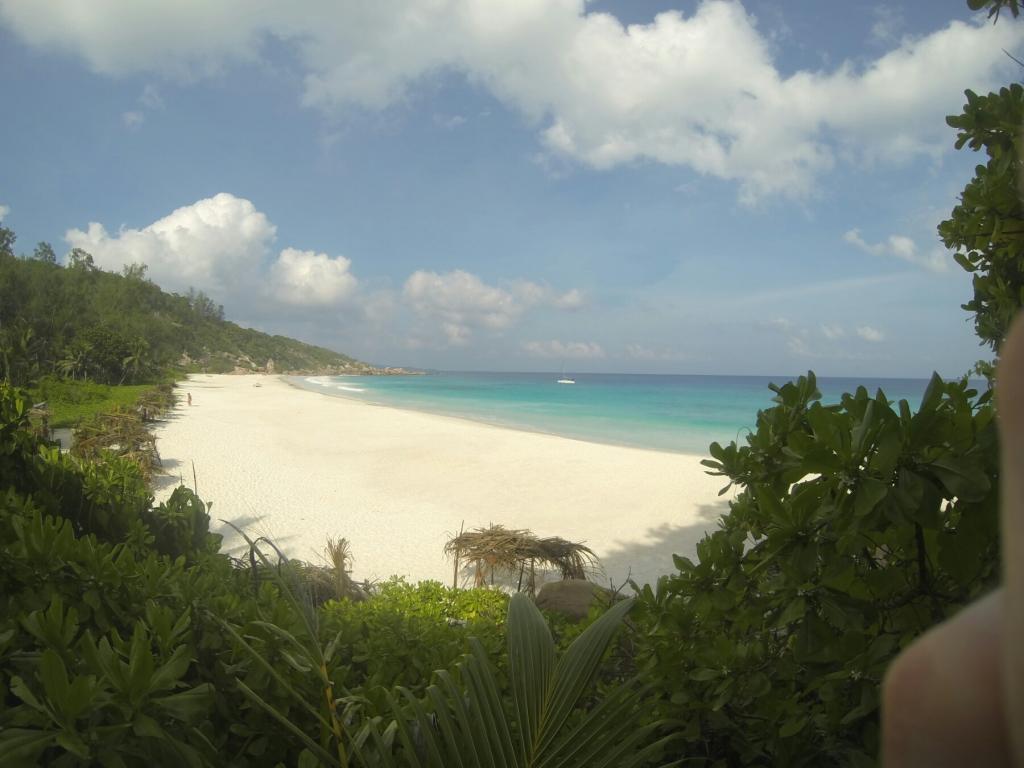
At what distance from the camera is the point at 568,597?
5.27 meters

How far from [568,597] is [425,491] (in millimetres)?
9055

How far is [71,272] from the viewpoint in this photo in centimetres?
4266

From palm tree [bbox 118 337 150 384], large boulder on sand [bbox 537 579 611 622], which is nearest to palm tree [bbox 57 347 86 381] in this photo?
palm tree [bbox 118 337 150 384]

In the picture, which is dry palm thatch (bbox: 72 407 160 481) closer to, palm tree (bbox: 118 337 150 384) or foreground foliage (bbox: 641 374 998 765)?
foreground foliage (bbox: 641 374 998 765)

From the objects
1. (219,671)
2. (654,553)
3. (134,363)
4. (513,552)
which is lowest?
→ (654,553)

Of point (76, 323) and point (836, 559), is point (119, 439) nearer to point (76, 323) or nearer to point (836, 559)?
point (836, 559)

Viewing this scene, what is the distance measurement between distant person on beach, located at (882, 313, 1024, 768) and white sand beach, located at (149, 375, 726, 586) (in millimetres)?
7164

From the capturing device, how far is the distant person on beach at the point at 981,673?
323mm

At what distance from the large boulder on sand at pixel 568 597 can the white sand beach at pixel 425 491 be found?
Answer: 3031 mm

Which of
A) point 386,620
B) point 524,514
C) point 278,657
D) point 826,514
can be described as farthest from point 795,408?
point 524,514

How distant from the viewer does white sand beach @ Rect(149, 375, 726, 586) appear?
993cm

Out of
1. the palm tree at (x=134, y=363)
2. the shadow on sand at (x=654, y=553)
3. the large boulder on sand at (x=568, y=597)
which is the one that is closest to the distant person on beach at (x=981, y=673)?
the large boulder on sand at (x=568, y=597)

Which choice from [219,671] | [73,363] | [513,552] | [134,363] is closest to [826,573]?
[219,671]

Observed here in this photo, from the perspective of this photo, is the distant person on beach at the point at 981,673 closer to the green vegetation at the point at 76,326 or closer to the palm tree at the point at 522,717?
the palm tree at the point at 522,717
